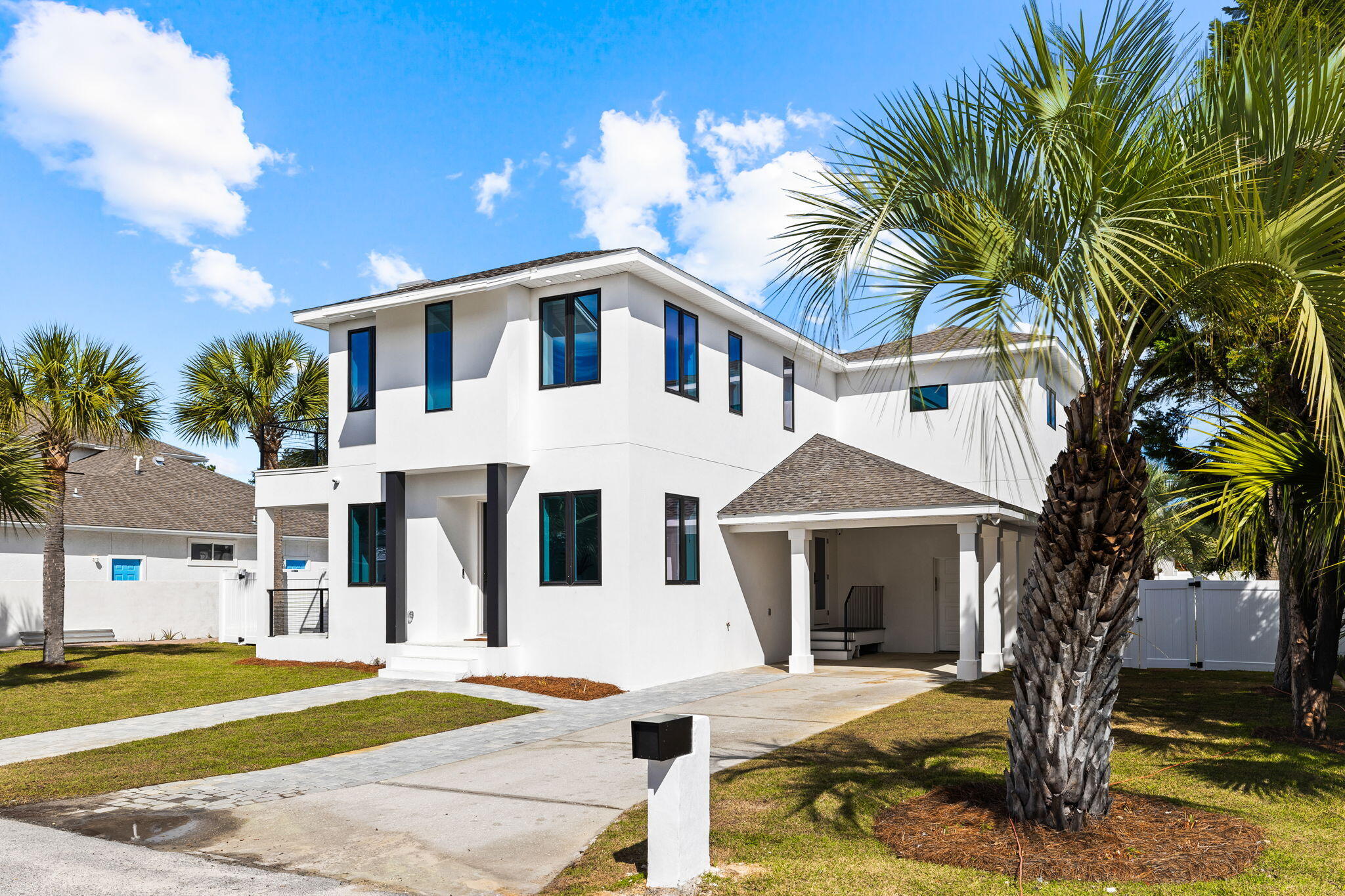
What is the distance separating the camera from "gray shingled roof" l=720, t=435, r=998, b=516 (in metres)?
16.9

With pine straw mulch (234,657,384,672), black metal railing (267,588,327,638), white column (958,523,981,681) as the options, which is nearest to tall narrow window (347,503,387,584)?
pine straw mulch (234,657,384,672)

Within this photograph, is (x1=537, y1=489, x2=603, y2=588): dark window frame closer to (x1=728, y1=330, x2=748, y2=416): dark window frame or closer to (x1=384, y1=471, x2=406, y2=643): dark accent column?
(x1=384, y1=471, x2=406, y2=643): dark accent column

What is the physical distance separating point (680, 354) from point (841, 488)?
3.91 m

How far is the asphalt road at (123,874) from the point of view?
18.9ft

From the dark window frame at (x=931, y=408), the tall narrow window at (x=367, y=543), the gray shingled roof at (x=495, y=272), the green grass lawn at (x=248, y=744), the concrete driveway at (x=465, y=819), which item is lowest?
the green grass lawn at (x=248, y=744)

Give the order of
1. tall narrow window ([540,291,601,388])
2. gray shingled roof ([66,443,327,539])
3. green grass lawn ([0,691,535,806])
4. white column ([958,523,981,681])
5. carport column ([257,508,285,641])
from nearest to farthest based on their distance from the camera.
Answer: green grass lawn ([0,691,535,806]), tall narrow window ([540,291,601,388]), white column ([958,523,981,681]), carport column ([257,508,285,641]), gray shingled roof ([66,443,327,539])

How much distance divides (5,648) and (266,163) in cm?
1282

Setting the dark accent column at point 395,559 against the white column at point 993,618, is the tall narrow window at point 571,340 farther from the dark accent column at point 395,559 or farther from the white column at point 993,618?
the white column at point 993,618

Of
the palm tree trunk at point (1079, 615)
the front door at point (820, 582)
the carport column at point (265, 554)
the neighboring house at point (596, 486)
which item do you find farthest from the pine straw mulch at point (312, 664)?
the palm tree trunk at point (1079, 615)

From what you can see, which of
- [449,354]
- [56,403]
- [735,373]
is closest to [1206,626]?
[735,373]

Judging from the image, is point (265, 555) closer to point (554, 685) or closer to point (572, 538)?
point (572, 538)

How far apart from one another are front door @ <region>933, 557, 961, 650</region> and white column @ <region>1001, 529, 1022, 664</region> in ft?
5.27

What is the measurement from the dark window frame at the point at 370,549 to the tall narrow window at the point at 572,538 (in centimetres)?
368

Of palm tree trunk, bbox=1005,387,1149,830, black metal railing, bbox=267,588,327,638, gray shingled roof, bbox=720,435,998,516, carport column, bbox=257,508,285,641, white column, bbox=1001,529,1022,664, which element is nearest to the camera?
palm tree trunk, bbox=1005,387,1149,830
